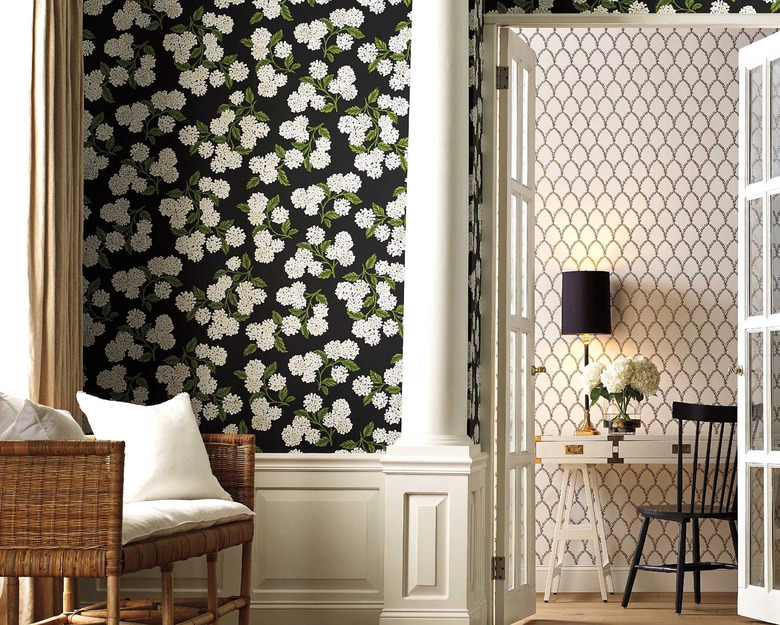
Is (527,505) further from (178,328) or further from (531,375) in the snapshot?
(178,328)

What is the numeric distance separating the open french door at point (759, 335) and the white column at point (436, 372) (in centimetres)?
136

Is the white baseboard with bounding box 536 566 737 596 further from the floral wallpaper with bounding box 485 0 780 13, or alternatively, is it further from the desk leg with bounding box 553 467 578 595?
the floral wallpaper with bounding box 485 0 780 13

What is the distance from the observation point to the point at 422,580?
12.5 feet

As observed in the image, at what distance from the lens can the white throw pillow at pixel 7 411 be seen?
286 centimetres

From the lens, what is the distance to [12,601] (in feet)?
10.4

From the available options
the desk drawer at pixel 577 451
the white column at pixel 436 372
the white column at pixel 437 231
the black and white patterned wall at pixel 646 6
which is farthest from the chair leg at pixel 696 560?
the black and white patterned wall at pixel 646 6

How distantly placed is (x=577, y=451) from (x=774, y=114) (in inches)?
77.1

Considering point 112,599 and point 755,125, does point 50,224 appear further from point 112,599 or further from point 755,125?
point 755,125

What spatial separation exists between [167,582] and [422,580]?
1.04m

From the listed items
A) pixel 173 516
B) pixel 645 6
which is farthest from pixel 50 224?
pixel 645 6

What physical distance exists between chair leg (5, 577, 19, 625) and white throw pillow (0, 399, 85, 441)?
2.01ft

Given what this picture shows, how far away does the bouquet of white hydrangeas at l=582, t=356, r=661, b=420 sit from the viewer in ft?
17.6

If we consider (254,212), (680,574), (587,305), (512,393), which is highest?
(254,212)

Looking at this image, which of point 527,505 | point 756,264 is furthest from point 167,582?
point 756,264
